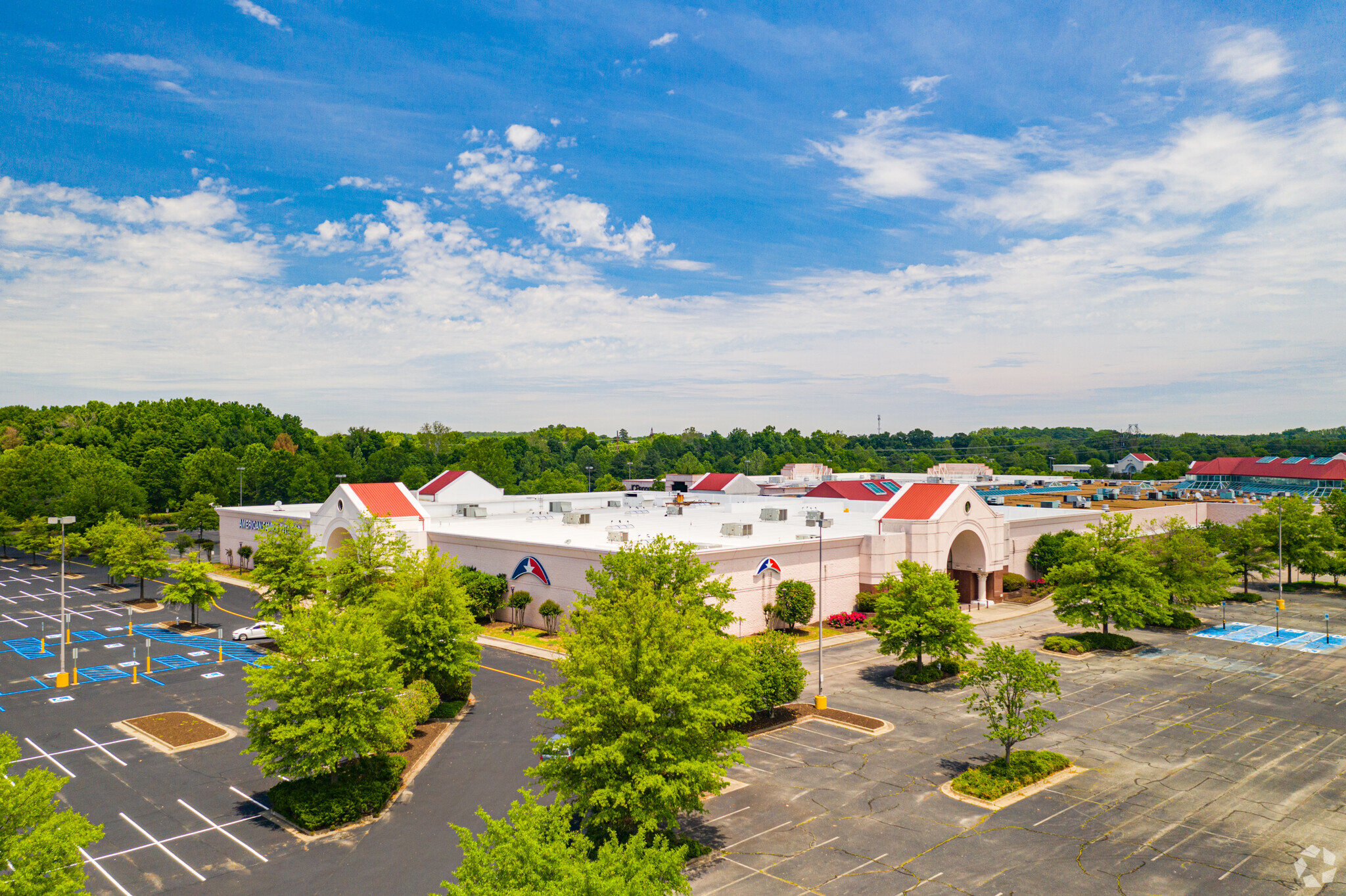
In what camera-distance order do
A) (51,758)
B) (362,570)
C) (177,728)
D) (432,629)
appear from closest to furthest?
(51,758)
(177,728)
(432,629)
(362,570)

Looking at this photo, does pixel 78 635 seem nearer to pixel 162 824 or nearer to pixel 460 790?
pixel 162 824

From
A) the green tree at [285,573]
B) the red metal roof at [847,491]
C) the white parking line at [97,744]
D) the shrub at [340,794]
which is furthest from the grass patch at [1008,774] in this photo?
the red metal roof at [847,491]

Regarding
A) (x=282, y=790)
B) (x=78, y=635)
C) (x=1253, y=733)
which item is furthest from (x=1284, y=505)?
(x=78, y=635)

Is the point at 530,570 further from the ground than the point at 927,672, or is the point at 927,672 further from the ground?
the point at 530,570

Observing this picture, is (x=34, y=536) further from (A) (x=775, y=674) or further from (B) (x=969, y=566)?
(B) (x=969, y=566)

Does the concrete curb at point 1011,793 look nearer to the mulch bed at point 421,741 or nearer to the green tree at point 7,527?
the mulch bed at point 421,741

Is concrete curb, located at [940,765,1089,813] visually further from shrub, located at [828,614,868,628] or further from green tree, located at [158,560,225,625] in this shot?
green tree, located at [158,560,225,625]

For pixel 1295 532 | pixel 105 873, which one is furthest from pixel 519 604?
pixel 1295 532
